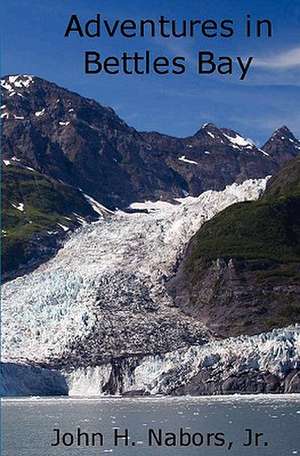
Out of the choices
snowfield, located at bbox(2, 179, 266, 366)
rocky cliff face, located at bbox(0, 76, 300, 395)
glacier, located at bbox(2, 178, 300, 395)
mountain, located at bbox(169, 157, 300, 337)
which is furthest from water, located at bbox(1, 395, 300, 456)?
mountain, located at bbox(169, 157, 300, 337)

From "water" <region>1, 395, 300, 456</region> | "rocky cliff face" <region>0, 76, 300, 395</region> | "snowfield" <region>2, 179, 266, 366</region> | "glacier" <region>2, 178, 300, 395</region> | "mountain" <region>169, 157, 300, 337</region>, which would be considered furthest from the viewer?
"mountain" <region>169, 157, 300, 337</region>

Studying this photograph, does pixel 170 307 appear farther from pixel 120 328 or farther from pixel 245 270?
pixel 120 328

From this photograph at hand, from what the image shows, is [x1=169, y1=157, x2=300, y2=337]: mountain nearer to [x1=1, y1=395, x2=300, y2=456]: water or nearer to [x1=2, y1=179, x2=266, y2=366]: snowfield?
[x1=2, y1=179, x2=266, y2=366]: snowfield

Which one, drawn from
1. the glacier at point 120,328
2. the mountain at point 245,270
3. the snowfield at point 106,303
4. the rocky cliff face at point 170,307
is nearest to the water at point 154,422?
the rocky cliff face at point 170,307

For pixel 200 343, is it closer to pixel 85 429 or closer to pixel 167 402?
pixel 167 402

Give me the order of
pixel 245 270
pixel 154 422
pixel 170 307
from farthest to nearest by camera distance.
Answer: pixel 245 270, pixel 170 307, pixel 154 422

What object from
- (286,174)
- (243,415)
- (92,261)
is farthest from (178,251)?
(243,415)

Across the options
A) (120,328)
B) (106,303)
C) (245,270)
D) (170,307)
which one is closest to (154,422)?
(120,328)
